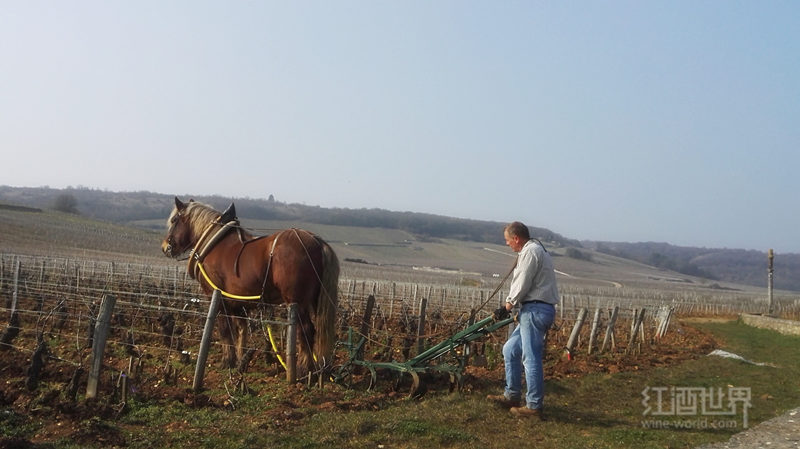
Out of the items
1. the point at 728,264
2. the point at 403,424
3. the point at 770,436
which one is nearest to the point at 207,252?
the point at 403,424

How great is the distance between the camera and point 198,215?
29.6 feet

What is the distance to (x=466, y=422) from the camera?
5930 millimetres

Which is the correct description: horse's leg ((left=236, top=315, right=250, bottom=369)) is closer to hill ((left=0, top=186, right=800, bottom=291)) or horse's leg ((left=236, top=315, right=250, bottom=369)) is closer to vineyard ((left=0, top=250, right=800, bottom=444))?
vineyard ((left=0, top=250, right=800, bottom=444))

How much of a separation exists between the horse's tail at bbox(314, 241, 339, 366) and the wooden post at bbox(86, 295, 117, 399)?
2.18 metres

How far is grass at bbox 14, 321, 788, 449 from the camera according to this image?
17.3 ft

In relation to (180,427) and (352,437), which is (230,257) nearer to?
(180,427)

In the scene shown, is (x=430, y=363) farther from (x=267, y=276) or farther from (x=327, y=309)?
(x=267, y=276)

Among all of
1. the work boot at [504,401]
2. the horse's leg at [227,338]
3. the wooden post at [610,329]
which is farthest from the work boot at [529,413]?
the wooden post at [610,329]

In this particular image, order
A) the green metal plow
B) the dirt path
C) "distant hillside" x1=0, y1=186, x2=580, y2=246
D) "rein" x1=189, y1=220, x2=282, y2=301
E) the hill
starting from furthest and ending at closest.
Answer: "distant hillside" x1=0, y1=186, x2=580, y2=246 < the hill < "rein" x1=189, y1=220, x2=282, y2=301 < the green metal plow < the dirt path

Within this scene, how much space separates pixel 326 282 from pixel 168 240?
2.96 m

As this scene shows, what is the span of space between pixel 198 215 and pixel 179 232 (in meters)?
0.41

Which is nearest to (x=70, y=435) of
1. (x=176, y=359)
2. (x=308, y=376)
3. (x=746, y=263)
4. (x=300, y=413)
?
(x=300, y=413)

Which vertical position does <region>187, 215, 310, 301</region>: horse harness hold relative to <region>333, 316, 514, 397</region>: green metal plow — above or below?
above

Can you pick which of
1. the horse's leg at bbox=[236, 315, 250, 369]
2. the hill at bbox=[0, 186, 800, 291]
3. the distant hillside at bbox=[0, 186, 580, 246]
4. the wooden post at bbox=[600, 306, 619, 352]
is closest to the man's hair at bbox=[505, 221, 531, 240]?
the horse's leg at bbox=[236, 315, 250, 369]
